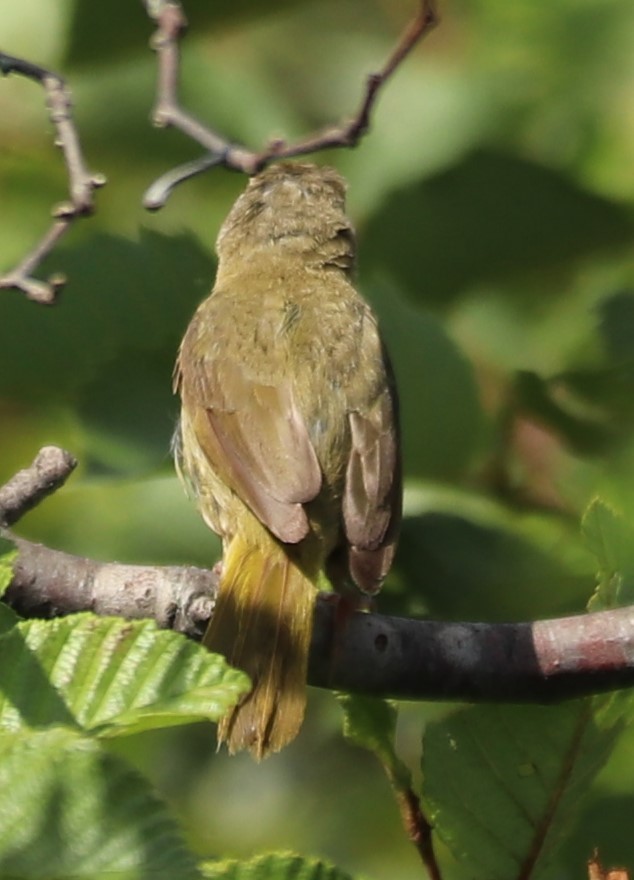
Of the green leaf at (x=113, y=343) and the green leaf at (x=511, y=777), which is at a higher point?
the green leaf at (x=511, y=777)

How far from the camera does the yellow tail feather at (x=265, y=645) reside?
3018 mm

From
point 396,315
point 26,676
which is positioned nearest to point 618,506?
point 396,315

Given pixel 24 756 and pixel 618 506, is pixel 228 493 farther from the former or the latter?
pixel 24 756

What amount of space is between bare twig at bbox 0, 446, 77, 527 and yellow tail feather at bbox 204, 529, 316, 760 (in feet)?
1.29

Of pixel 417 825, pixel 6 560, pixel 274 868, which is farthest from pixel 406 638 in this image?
pixel 6 560

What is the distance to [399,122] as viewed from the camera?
491cm

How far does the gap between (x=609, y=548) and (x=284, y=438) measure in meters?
1.15

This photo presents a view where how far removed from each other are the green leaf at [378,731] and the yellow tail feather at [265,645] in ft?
1.58

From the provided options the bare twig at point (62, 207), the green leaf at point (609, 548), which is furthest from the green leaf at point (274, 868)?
the bare twig at point (62, 207)

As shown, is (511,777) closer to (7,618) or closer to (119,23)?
(7,618)

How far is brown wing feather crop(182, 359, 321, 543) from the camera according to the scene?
3367mm

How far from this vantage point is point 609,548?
2.60m

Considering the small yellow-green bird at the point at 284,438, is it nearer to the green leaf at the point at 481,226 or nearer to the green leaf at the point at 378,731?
the green leaf at the point at 481,226

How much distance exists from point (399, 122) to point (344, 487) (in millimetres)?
1718
